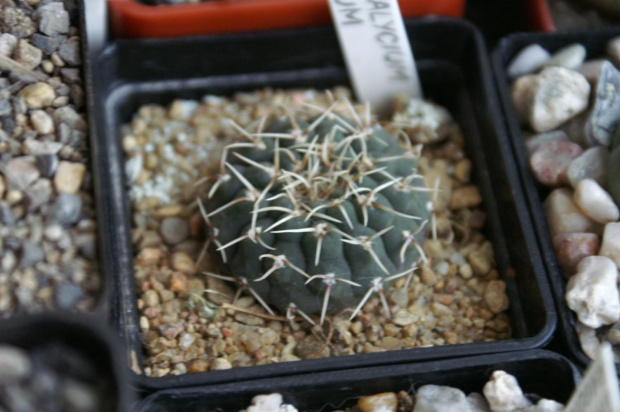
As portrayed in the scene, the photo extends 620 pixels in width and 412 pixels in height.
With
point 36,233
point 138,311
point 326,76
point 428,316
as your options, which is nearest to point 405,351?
point 428,316

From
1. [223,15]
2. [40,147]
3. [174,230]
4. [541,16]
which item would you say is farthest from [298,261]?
[541,16]

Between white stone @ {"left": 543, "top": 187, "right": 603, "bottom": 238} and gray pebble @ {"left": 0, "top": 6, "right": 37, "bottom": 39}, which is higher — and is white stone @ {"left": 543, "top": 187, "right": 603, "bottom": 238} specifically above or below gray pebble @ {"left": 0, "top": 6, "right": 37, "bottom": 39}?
below

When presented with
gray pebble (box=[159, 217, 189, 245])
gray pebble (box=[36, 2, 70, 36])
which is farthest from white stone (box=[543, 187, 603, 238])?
gray pebble (box=[36, 2, 70, 36])

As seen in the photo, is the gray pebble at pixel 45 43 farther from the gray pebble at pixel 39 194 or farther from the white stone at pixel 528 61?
the white stone at pixel 528 61

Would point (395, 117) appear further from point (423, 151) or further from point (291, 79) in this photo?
point (291, 79)

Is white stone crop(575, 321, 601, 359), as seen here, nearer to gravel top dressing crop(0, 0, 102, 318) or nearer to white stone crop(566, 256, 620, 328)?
white stone crop(566, 256, 620, 328)
